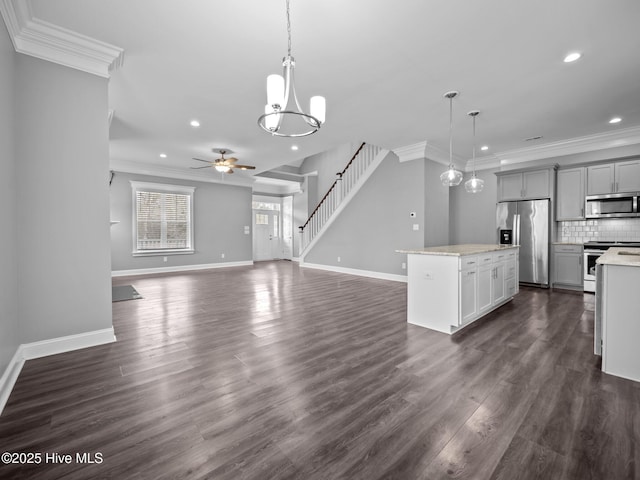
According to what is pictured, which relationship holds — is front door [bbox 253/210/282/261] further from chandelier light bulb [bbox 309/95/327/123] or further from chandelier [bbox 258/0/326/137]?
chandelier light bulb [bbox 309/95/327/123]

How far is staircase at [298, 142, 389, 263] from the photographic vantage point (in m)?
7.42

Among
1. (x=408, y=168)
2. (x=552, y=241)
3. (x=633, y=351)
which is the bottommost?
(x=633, y=351)

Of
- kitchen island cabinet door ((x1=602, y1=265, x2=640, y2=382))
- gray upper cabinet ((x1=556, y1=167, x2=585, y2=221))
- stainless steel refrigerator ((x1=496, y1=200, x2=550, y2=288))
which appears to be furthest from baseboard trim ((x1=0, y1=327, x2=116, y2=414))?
gray upper cabinet ((x1=556, y1=167, x2=585, y2=221))

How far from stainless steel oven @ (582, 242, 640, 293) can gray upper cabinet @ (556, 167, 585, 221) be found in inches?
26.6

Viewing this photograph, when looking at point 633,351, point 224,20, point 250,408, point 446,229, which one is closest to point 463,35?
point 224,20

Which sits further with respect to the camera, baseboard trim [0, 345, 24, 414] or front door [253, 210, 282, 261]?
front door [253, 210, 282, 261]

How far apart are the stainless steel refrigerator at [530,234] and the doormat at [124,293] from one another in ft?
25.6

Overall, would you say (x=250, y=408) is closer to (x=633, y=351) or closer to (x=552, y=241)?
(x=633, y=351)

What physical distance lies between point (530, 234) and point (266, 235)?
8.99 m

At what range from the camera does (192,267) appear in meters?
9.00

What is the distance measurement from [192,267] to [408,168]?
6.98 m

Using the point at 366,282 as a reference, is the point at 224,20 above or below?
above

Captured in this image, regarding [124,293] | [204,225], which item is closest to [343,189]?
[204,225]

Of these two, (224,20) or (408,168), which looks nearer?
(224,20)
